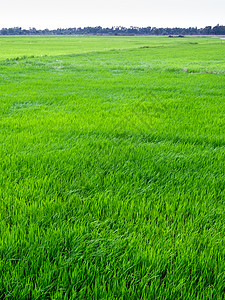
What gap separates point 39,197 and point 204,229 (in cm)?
163

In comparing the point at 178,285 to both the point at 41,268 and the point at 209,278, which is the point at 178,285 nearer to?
the point at 209,278

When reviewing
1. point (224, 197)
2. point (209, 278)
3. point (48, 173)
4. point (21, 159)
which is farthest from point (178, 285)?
point (21, 159)

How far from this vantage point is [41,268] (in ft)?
5.33

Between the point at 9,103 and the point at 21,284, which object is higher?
the point at 9,103

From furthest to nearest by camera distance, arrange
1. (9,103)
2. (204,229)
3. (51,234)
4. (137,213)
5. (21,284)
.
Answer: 1. (9,103)
2. (137,213)
3. (204,229)
4. (51,234)
5. (21,284)

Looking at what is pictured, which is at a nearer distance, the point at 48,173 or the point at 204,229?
the point at 204,229

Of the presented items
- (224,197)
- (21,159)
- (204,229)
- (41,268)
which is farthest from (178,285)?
(21,159)

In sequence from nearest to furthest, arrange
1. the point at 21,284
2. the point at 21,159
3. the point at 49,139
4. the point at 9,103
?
the point at 21,284 < the point at 21,159 < the point at 49,139 < the point at 9,103

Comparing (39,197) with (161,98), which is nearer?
(39,197)

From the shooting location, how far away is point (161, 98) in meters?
8.21

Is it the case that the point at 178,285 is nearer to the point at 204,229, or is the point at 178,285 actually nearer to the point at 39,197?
the point at 204,229

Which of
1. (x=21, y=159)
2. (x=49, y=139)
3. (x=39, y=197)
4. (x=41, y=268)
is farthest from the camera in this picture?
(x=49, y=139)

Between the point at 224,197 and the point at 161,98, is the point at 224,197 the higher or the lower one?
the lower one

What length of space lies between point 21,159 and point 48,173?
1.96 feet
